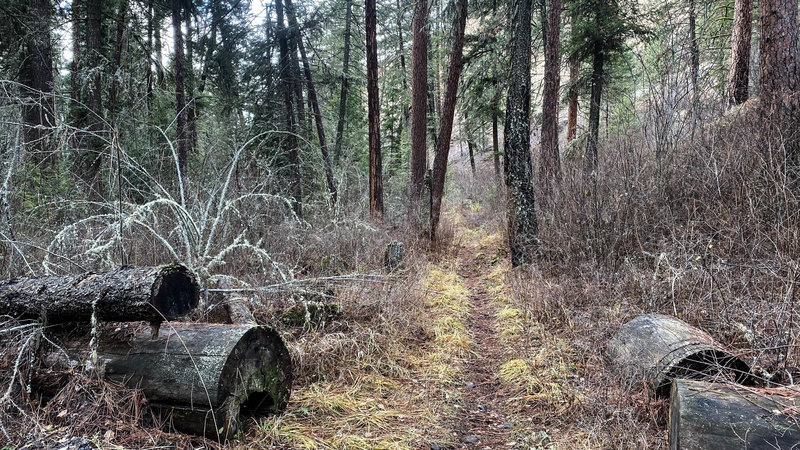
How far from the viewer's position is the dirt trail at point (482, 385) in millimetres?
3104

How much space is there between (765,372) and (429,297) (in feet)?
13.4

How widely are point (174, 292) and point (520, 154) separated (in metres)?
5.91

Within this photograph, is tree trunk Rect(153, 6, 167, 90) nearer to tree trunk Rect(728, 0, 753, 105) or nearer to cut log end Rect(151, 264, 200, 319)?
cut log end Rect(151, 264, 200, 319)

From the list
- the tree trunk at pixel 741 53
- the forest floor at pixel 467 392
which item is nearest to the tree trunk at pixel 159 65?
the forest floor at pixel 467 392

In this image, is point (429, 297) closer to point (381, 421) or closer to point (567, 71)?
point (381, 421)

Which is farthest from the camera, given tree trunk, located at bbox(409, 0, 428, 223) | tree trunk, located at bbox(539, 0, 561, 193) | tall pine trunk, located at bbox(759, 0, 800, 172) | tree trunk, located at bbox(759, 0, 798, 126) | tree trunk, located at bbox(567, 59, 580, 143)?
tree trunk, located at bbox(567, 59, 580, 143)

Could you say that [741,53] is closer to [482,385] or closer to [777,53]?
[777,53]

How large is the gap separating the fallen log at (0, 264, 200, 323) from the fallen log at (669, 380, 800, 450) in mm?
3068

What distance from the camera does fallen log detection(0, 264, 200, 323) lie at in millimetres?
2568

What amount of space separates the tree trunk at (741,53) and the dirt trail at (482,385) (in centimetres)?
571

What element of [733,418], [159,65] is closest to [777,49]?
[733,418]

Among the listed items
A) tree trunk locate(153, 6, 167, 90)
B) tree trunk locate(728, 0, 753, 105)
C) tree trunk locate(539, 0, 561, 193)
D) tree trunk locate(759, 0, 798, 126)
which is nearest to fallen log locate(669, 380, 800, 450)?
tree trunk locate(759, 0, 798, 126)

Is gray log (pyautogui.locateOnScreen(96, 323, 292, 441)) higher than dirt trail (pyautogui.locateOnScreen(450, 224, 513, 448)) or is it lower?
higher

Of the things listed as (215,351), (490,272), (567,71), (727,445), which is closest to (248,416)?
(215,351)
